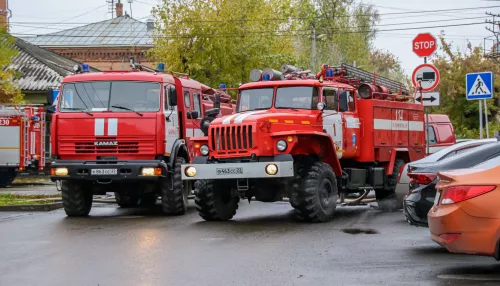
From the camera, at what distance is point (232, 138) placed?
15539mm

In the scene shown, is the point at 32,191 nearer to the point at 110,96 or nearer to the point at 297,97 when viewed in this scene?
the point at 110,96

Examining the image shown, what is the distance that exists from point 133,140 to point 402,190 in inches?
203

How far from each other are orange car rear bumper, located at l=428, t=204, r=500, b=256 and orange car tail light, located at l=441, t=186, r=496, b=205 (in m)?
0.07

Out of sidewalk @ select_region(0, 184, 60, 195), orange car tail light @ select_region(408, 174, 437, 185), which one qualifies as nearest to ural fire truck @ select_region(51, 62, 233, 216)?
orange car tail light @ select_region(408, 174, 437, 185)

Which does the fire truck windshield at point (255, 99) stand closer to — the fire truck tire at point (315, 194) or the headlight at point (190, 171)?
the fire truck tire at point (315, 194)

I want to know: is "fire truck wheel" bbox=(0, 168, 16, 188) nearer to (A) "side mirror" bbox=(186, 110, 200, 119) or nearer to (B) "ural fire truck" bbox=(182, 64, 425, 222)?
(A) "side mirror" bbox=(186, 110, 200, 119)

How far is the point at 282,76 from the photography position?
17.4m

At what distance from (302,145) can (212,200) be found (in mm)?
1911

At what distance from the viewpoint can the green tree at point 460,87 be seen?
5262cm

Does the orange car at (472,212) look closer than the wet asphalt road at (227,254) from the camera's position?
Yes

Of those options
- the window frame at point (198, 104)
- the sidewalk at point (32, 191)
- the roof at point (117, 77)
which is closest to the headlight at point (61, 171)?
the roof at point (117, 77)

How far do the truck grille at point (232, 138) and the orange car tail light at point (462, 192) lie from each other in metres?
6.59

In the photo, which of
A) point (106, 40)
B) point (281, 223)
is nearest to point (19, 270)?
point (281, 223)

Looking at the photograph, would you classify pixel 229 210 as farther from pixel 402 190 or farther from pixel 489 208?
pixel 489 208
